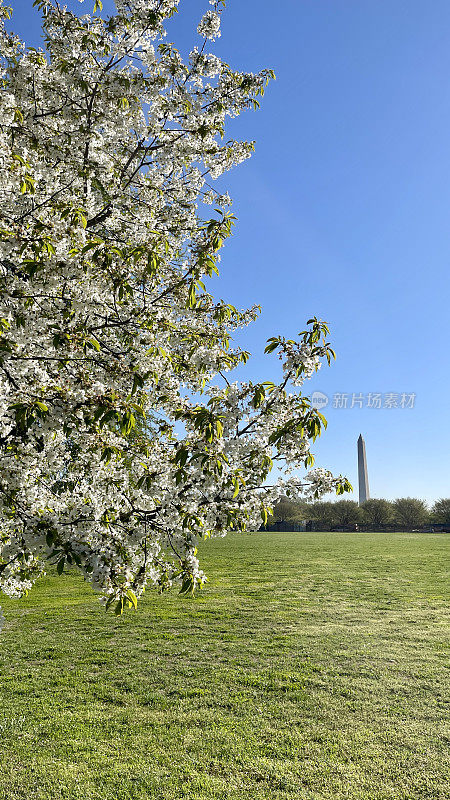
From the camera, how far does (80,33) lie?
17.0 ft

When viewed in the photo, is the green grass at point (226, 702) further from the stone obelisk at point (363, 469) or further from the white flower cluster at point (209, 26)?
the stone obelisk at point (363, 469)

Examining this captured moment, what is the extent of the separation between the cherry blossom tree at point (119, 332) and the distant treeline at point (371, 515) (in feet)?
213

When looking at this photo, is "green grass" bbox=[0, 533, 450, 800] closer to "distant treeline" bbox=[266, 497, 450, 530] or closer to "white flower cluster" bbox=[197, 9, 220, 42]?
"white flower cluster" bbox=[197, 9, 220, 42]

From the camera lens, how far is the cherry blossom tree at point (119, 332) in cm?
371

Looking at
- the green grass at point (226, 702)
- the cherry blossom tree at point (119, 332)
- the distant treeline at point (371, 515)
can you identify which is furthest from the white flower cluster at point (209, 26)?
the distant treeline at point (371, 515)

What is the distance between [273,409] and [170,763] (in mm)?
3782

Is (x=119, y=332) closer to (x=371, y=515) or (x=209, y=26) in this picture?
(x=209, y=26)

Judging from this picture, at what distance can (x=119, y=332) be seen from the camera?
186 inches

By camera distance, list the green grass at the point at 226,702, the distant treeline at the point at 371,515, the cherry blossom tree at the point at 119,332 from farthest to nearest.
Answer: the distant treeline at the point at 371,515 → the green grass at the point at 226,702 → the cherry blossom tree at the point at 119,332

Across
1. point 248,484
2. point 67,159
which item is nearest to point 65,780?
point 248,484

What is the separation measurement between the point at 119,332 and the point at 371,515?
71414 mm

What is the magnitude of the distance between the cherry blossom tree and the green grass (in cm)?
179

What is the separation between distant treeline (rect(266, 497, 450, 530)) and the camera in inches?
2707

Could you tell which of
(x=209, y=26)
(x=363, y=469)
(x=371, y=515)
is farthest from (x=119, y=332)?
(x=363, y=469)
